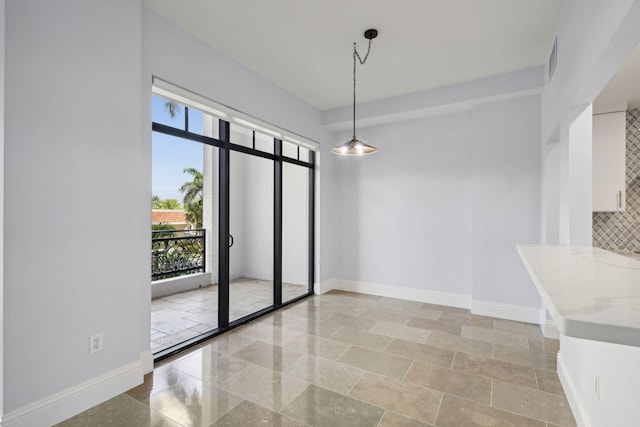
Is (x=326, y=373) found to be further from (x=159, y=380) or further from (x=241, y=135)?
(x=241, y=135)

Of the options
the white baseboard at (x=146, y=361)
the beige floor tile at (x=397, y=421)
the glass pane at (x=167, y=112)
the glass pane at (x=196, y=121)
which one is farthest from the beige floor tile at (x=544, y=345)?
the glass pane at (x=167, y=112)

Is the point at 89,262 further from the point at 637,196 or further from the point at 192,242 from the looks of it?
the point at 637,196

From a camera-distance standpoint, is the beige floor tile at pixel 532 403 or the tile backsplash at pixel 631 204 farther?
the tile backsplash at pixel 631 204

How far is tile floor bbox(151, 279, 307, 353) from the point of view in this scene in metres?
3.28

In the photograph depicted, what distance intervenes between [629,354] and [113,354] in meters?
2.97

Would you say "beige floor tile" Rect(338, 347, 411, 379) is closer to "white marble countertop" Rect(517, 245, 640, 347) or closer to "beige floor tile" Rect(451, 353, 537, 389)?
"beige floor tile" Rect(451, 353, 537, 389)

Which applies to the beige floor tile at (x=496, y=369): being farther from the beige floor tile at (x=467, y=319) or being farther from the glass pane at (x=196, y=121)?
the glass pane at (x=196, y=121)

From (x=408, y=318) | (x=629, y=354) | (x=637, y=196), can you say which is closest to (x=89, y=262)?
(x=629, y=354)

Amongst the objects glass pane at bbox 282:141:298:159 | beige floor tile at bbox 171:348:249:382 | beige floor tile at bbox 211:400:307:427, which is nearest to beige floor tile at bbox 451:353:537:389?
beige floor tile at bbox 211:400:307:427

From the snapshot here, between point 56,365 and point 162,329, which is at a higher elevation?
point 56,365

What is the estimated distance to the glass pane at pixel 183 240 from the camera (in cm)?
296

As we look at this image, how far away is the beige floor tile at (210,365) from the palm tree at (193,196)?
1384mm

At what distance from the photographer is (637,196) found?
4102 millimetres

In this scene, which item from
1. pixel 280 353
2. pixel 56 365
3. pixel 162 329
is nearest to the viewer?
pixel 56 365
